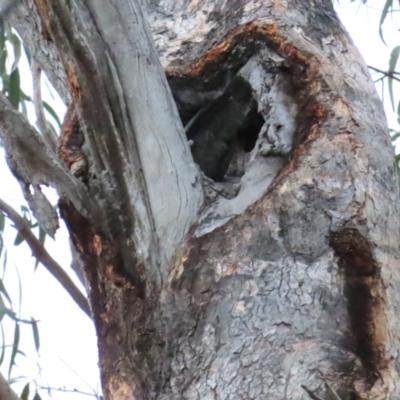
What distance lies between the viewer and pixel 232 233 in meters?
0.99

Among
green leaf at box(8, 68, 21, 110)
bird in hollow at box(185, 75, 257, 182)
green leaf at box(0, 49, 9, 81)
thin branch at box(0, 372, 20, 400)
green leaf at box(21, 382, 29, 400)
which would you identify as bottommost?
thin branch at box(0, 372, 20, 400)

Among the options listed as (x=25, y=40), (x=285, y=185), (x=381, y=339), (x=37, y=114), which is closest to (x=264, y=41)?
(x=285, y=185)

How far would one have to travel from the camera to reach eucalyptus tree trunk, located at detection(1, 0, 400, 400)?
0.91 metres

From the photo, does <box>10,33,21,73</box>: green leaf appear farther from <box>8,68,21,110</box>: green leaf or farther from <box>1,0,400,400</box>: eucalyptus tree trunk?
<box>1,0,400,400</box>: eucalyptus tree trunk

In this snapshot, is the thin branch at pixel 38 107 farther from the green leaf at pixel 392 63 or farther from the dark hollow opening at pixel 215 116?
the green leaf at pixel 392 63

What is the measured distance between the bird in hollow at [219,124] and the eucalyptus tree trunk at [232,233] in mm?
113

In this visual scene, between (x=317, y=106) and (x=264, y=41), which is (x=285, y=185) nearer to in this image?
(x=317, y=106)

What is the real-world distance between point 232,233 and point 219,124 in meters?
0.34

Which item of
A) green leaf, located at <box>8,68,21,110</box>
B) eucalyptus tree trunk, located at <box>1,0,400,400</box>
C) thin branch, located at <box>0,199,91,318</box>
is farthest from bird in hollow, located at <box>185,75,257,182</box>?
green leaf, located at <box>8,68,21,110</box>

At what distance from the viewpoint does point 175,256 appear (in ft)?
3.26

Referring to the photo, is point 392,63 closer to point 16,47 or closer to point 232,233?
point 16,47

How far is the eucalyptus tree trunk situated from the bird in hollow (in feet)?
0.37

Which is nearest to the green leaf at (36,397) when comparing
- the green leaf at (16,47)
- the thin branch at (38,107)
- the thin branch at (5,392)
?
the thin branch at (5,392)

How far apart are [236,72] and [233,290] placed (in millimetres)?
460
